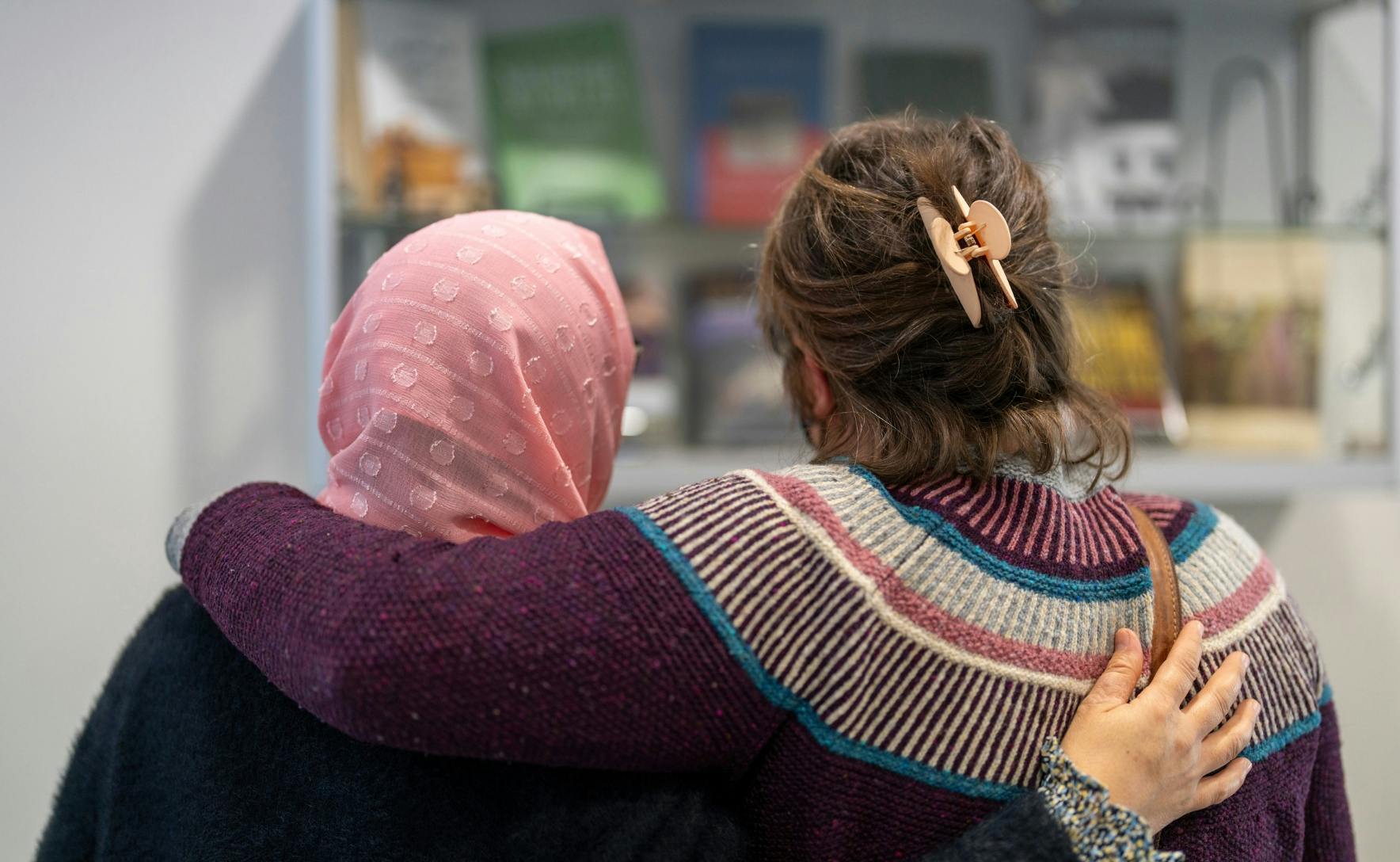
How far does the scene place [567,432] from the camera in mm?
1004

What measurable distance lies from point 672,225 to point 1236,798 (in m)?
1.37

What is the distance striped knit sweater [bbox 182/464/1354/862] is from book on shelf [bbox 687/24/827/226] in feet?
3.89

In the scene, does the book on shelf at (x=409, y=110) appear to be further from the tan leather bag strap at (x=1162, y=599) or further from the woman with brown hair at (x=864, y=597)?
the tan leather bag strap at (x=1162, y=599)

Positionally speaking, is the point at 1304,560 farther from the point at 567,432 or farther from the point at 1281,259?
the point at 567,432

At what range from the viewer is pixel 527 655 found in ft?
2.46

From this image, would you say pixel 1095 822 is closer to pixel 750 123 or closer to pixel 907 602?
pixel 907 602

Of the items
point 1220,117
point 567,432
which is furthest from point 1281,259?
point 567,432

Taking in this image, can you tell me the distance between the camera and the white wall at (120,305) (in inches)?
65.1

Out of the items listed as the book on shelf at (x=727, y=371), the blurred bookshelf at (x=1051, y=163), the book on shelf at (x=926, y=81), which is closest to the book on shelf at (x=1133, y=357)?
the blurred bookshelf at (x=1051, y=163)

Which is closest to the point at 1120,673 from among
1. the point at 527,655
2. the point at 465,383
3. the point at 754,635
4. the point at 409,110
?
the point at 754,635

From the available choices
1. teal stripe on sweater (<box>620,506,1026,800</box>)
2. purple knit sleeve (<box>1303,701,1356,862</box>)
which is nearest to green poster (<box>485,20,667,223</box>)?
teal stripe on sweater (<box>620,506,1026,800</box>)

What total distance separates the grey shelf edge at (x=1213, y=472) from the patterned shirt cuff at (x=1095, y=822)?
0.97 m

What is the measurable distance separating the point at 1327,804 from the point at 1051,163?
119 cm

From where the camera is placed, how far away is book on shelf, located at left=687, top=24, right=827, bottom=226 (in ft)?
6.48
